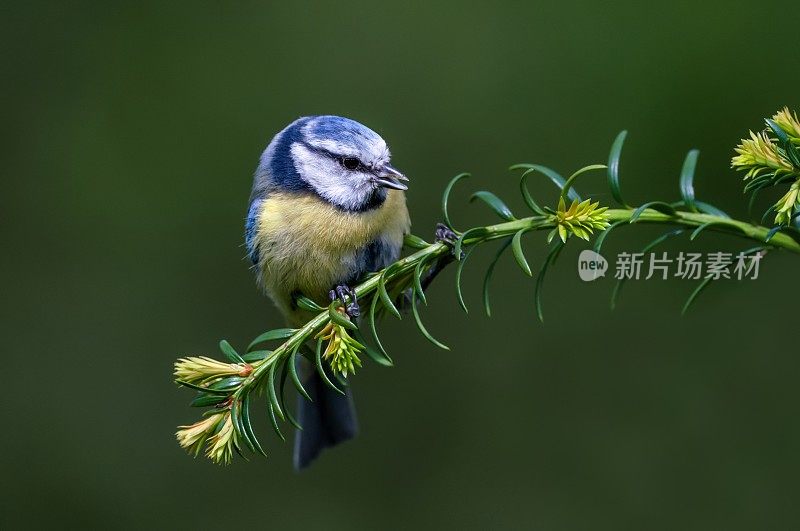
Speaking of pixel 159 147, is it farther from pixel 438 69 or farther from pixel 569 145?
pixel 569 145

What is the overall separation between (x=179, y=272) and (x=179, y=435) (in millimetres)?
2111

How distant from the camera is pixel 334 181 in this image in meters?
2.11

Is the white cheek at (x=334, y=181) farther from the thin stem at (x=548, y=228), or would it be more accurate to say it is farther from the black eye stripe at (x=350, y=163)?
the thin stem at (x=548, y=228)

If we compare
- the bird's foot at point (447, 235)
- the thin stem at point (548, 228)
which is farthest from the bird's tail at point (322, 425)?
the thin stem at point (548, 228)

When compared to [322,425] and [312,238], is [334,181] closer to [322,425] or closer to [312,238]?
[312,238]

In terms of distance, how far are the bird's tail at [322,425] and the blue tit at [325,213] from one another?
332 millimetres

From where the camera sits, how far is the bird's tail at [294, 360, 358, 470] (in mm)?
2334

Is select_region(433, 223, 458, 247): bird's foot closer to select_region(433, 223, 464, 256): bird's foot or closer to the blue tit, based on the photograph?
select_region(433, 223, 464, 256): bird's foot

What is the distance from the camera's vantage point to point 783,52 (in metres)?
2.87

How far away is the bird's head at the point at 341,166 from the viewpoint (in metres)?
2.08

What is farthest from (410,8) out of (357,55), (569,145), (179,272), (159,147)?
(179,272)

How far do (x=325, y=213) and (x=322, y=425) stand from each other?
602 mm

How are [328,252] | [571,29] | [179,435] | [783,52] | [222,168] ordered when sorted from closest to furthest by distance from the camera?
1. [179,435]
2. [328,252]
3. [783,52]
4. [571,29]
5. [222,168]

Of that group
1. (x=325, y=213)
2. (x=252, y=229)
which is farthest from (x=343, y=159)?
(x=252, y=229)
